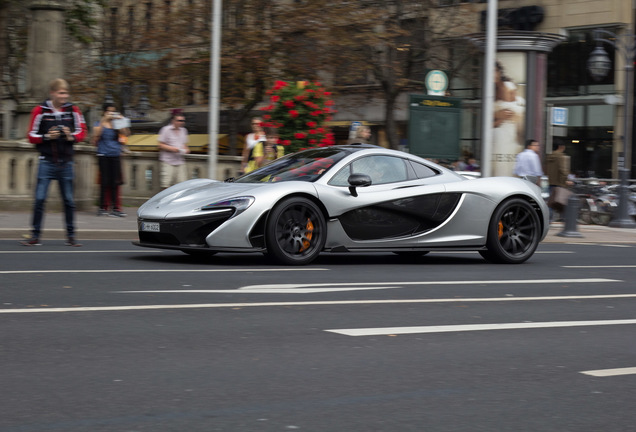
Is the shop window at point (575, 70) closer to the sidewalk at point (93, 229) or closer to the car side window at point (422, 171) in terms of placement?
the sidewalk at point (93, 229)

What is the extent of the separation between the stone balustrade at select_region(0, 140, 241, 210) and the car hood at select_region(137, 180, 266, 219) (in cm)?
755

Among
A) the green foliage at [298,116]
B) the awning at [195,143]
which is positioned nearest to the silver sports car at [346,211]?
the green foliage at [298,116]

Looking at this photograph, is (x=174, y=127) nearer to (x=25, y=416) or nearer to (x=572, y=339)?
(x=572, y=339)

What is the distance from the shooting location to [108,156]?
17359 mm

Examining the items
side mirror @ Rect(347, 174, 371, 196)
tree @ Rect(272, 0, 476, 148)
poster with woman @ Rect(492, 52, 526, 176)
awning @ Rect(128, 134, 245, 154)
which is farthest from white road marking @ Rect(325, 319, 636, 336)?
awning @ Rect(128, 134, 245, 154)

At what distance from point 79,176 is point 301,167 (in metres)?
8.53

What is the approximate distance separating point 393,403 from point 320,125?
1500 centimetres

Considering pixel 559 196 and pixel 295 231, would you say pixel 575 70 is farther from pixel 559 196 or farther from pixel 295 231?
pixel 295 231

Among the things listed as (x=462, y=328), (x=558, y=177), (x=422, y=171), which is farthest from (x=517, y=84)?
(x=462, y=328)

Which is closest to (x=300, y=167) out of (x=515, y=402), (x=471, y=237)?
(x=471, y=237)

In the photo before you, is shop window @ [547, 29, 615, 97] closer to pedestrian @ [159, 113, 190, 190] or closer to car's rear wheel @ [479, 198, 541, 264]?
pedestrian @ [159, 113, 190, 190]

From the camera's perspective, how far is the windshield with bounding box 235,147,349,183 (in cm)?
1089

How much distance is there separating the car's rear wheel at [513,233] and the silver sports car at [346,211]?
1 centimetres

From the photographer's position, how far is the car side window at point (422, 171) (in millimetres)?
11477
